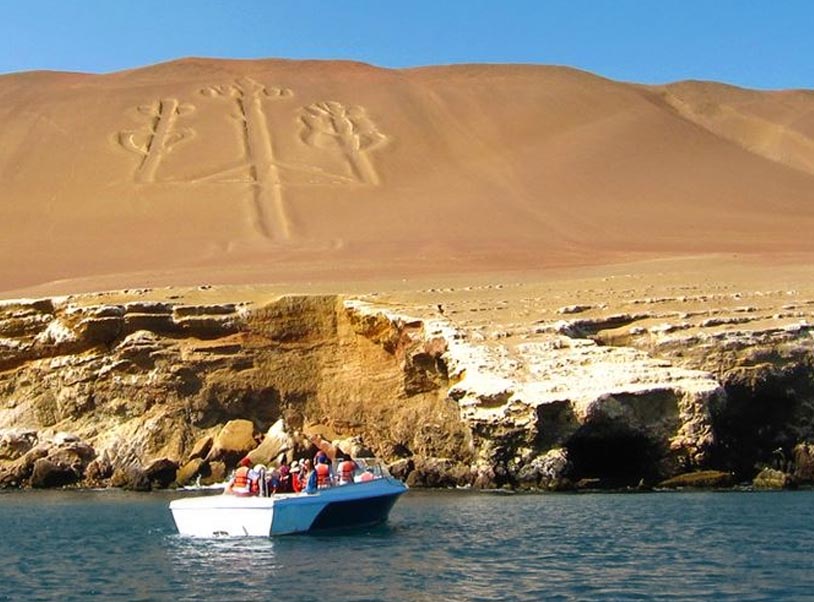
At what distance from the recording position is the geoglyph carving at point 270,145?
71.8 meters

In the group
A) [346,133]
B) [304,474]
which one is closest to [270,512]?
[304,474]

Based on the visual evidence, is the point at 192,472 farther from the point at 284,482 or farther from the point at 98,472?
the point at 284,482

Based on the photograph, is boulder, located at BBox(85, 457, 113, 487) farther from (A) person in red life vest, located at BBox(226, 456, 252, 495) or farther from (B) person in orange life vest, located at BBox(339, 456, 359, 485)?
(B) person in orange life vest, located at BBox(339, 456, 359, 485)

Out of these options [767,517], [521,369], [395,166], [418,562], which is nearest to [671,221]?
[395,166]

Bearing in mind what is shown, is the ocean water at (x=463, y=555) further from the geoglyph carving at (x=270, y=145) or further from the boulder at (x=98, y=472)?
the geoglyph carving at (x=270, y=145)

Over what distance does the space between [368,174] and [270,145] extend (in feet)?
20.4

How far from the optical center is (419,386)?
37.4 metres

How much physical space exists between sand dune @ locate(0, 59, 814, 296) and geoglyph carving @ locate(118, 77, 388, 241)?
16cm

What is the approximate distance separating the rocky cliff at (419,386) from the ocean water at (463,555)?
2506mm

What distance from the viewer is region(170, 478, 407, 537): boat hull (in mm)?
24734

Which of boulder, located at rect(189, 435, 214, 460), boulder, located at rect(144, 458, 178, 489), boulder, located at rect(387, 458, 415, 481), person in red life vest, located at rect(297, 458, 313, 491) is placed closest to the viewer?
person in red life vest, located at rect(297, 458, 313, 491)

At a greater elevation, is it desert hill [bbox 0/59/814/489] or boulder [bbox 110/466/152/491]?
desert hill [bbox 0/59/814/489]

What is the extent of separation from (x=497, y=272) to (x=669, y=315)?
15822 millimetres

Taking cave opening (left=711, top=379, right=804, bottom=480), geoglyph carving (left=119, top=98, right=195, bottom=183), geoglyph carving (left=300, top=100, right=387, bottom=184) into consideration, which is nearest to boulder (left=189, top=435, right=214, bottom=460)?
cave opening (left=711, top=379, right=804, bottom=480)
